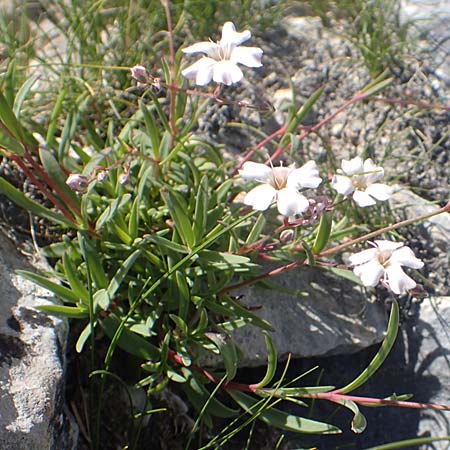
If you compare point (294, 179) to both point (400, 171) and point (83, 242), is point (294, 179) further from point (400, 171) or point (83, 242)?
point (400, 171)

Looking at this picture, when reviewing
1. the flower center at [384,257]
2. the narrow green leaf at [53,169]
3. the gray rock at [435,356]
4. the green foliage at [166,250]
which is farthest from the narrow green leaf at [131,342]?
the gray rock at [435,356]

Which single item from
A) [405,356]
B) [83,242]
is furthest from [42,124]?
[405,356]

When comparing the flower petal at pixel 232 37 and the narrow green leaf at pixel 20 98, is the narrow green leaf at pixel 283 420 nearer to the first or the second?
the flower petal at pixel 232 37

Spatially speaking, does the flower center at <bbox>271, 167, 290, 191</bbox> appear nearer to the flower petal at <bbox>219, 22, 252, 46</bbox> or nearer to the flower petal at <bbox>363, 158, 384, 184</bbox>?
the flower petal at <bbox>363, 158, 384, 184</bbox>

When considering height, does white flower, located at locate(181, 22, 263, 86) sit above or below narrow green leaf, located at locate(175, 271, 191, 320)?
above

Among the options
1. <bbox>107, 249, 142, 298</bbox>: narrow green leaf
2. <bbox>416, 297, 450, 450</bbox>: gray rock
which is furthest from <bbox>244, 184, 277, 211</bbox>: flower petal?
<bbox>416, 297, 450, 450</bbox>: gray rock
